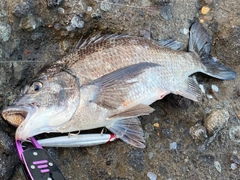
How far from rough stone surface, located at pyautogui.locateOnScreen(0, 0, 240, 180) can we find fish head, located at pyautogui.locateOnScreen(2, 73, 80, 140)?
0.64 ft

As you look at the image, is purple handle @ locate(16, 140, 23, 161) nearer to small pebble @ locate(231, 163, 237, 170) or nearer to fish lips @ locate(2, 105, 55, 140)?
fish lips @ locate(2, 105, 55, 140)

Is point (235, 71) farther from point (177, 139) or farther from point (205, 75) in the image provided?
point (177, 139)

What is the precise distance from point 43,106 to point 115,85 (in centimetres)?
46

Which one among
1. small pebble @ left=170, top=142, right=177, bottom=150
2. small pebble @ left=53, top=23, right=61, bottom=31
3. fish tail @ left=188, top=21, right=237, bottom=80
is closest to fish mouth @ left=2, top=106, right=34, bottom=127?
small pebble @ left=53, top=23, right=61, bottom=31

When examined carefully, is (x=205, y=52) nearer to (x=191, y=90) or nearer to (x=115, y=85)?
(x=191, y=90)

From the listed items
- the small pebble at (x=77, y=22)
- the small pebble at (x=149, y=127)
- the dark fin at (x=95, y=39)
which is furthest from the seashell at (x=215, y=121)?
the small pebble at (x=77, y=22)

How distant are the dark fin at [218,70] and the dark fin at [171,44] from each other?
0.24 m

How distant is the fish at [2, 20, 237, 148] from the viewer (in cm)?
223

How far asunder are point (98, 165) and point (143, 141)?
33 cm

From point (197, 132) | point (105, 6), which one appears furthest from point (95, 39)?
point (197, 132)

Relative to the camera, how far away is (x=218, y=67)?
301 cm

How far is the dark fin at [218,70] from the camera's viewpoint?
2963 mm

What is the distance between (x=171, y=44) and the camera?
2893 millimetres

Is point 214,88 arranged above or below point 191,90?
below
